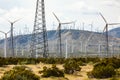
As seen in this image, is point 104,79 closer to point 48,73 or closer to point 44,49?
point 48,73

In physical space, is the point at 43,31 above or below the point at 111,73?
above

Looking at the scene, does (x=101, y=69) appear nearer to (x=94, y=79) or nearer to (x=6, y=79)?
(x=94, y=79)

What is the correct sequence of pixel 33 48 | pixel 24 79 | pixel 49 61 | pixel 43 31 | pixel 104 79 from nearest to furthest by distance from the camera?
1. pixel 24 79
2. pixel 104 79
3. pixel 49 61
4. pixel 43 31
5. pixel 33 48

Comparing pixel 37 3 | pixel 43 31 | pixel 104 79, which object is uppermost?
pixel 37 3

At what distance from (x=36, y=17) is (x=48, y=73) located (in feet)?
164

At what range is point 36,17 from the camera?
9125 cm

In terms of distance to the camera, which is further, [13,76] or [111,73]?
[111,73]

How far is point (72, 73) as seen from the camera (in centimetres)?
4712

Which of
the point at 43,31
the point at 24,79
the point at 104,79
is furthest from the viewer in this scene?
the point at 43,31

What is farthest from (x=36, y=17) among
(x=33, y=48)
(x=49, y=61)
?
(x=49, y=61)

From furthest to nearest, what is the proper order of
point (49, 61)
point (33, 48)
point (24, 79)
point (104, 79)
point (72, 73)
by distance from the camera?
point (33, 48), point (49, 61), point (72, 73), point (104, 79), point (24, 79)

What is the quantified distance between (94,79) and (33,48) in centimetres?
6000

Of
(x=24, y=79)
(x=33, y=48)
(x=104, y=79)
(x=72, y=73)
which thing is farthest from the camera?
(x=33, y=48)

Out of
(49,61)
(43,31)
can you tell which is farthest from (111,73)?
(43,31)
